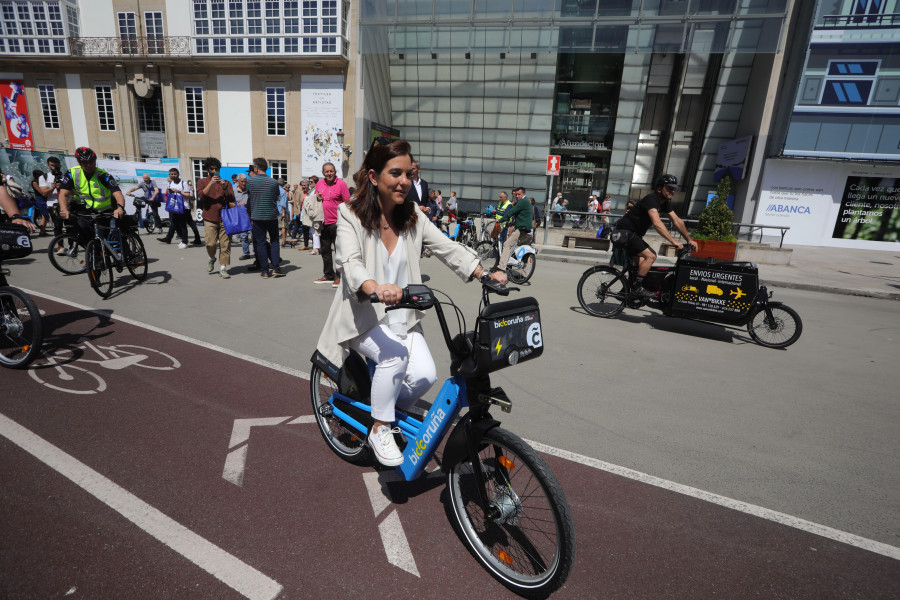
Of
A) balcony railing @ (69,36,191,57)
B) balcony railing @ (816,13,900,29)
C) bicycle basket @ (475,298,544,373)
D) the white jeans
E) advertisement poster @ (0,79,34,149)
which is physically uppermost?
balcony railing @ (816,13,900,29)

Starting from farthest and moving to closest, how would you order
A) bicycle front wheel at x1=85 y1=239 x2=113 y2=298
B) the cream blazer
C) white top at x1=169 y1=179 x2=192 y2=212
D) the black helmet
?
1. white top at x1=169 y1=179 x2=192 y2=212
2. bicycle front wheel at x1=85 y1=239 x2=113 y2=298
3. the black helmet
4. the cream blazer

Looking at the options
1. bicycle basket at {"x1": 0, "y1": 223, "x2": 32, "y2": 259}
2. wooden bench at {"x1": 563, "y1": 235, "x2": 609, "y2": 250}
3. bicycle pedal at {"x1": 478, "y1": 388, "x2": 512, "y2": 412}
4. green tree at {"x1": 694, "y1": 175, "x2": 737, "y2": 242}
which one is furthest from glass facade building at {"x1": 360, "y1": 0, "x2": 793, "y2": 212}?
bicycle pedal at {"x1": 478, "y1": 388, "x2": 512, "y2": 412}

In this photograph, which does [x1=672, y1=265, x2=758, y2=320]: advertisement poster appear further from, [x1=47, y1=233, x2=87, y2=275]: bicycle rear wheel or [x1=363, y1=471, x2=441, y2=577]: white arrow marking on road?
→ [x1=47, y1=233, x2=87, y2=275]: bicycle rear wheel

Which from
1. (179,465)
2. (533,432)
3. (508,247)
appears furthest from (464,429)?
(508,247)

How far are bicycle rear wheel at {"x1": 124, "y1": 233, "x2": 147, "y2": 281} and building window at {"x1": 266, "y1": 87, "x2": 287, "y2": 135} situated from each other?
22107 millimetres

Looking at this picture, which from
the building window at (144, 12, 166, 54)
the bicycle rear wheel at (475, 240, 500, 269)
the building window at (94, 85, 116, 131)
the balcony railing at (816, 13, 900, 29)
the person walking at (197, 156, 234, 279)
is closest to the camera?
the person walking at (197, 156, 234, 279)

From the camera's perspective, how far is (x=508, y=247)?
9.95 m

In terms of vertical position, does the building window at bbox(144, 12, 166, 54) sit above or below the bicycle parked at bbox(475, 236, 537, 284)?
above

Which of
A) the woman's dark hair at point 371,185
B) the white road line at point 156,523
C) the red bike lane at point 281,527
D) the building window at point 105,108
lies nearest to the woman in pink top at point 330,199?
the red bike lane at point 281,527

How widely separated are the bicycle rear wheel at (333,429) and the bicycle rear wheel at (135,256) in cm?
604

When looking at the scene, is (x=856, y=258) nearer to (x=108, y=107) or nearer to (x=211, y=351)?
(x=211, y=351)

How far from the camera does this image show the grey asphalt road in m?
3.02

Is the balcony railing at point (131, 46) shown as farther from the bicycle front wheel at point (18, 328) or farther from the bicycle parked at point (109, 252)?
the bicycle front wheel at point (18, 328)

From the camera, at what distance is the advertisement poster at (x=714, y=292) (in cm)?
578
